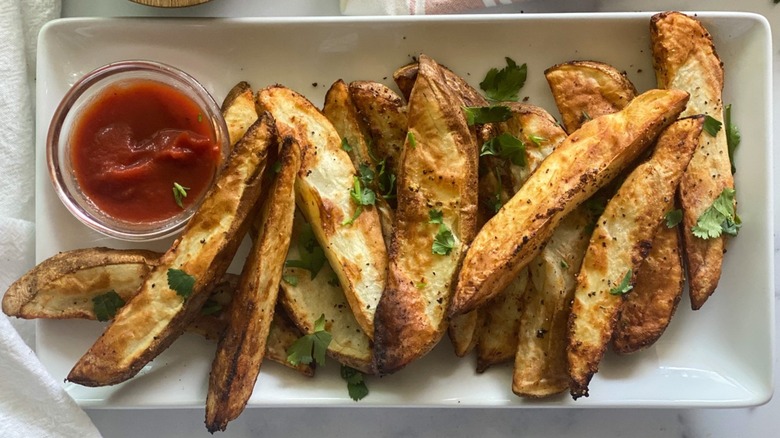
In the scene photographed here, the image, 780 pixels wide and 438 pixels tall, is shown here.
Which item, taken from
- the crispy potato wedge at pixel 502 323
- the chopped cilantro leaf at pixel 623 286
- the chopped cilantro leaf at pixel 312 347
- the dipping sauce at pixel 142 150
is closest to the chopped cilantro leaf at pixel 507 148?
the crispy potato wedge at pixel 502 323

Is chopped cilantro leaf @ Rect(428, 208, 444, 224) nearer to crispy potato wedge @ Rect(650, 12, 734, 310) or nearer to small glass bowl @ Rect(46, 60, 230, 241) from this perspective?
A: small glass bowl @ Rect(46, 60, 230, 241)

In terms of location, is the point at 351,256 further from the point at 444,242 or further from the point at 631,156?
the point at 631,156

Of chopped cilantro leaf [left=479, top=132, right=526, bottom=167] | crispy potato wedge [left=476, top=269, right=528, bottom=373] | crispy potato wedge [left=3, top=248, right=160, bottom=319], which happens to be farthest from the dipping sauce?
crispy potato wedge [left=476, top=269, right=528, bottom=373]

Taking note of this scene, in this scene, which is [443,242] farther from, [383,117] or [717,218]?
[717,218]

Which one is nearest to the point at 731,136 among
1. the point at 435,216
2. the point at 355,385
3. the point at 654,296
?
the point at 654,296

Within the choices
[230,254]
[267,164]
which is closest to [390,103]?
[267,164]

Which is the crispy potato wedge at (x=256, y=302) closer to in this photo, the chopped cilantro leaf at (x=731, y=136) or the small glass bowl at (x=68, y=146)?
the small glass bowl at (x=68, y=146)
